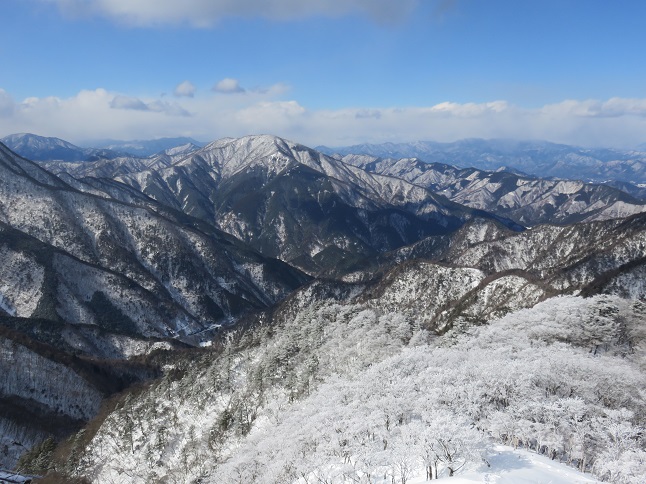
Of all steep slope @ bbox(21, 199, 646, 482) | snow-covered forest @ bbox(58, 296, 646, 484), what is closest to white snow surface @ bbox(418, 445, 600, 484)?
snow-covered forest @ bbox(58, 296, 646, 484)

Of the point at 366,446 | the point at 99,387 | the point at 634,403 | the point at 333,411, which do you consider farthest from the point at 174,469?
the point at 99,387

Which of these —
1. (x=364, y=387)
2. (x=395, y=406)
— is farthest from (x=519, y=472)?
(x=364, y=387)

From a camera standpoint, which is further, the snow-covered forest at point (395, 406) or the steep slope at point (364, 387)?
the steep slope at point (364, 387)

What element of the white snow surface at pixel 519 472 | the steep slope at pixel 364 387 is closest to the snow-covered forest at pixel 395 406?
the steep slope at pixel 364 387

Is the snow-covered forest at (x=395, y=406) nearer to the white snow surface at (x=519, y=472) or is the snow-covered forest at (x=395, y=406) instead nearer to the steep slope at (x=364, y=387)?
the steep slope at (x=364, y=387)

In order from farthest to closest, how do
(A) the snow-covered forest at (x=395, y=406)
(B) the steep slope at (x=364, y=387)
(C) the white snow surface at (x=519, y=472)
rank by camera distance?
(B) the steep slope at (x=364, y=387) < (A) the snow-covered forest at (x=395, y=406) < (C) the white snow surface at (x=519, y=472)

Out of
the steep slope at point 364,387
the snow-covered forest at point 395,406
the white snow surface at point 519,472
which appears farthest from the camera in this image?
the steep slope at point 364,387

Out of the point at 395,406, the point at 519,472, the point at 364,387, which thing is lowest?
the point at 364,387

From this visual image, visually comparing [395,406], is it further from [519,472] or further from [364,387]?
[519,472]
